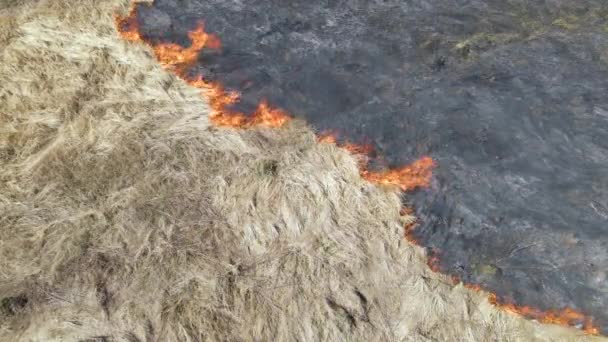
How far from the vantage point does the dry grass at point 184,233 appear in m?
3.09

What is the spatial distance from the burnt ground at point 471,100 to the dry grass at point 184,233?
1.05 ft

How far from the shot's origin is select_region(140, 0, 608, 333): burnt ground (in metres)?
3.53

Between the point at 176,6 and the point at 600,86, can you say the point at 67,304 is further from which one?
the point at 600,86

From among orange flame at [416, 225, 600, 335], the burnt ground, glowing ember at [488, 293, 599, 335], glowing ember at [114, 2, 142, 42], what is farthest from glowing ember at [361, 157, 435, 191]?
glowing ember at [114, 2, 142, 42]

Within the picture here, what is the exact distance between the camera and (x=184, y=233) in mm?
3389

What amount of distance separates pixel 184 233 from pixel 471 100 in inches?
93.6

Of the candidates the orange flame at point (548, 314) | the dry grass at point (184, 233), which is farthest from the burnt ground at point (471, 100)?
the dry grass at point (184, 233)

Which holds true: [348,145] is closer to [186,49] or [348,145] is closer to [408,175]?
[408,175]

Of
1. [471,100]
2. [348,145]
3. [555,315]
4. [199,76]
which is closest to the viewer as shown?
[555,315]

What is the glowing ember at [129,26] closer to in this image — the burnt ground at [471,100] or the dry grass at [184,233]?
the burnt ground at [471,100]

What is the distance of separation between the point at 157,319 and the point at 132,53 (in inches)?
90.9

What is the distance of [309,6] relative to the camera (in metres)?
4.88

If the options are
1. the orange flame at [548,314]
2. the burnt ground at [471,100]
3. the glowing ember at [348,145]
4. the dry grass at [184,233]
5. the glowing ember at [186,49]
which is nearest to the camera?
the dry grass at [184,233]

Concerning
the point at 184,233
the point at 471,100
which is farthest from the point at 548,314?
the point at 184,233
